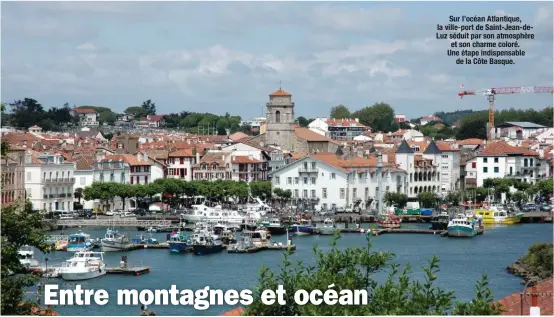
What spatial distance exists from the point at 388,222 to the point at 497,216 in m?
3.62

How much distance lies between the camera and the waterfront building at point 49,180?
1155 inches

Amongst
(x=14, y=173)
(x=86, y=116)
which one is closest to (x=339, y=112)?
(x=86, y=116)

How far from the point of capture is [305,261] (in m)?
20.8

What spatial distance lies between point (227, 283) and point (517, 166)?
70.4 feet

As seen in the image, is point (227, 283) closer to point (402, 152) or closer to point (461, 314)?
point (461, 314)

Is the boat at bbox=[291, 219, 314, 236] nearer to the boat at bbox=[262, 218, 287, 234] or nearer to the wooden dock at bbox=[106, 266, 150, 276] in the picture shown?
the boat at bbox=[262, 218, 287, 234]

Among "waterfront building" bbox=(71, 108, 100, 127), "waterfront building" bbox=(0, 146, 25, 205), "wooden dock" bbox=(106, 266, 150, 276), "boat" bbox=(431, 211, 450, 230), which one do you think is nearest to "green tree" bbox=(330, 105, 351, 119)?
"waterfront building" bbox=(71, 108, 100, 127)

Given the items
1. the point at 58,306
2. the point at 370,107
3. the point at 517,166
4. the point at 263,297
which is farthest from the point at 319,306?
the point at 370,107

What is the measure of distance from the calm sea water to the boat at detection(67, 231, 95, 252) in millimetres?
302

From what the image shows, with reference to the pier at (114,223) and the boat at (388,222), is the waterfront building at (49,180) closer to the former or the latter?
the pier at (114,223)

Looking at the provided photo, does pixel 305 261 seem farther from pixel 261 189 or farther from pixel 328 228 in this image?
pixel 261 189

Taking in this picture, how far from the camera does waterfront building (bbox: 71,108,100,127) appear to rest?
215 feet

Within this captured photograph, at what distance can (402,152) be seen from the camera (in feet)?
119

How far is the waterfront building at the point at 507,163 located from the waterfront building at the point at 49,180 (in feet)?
42.1
